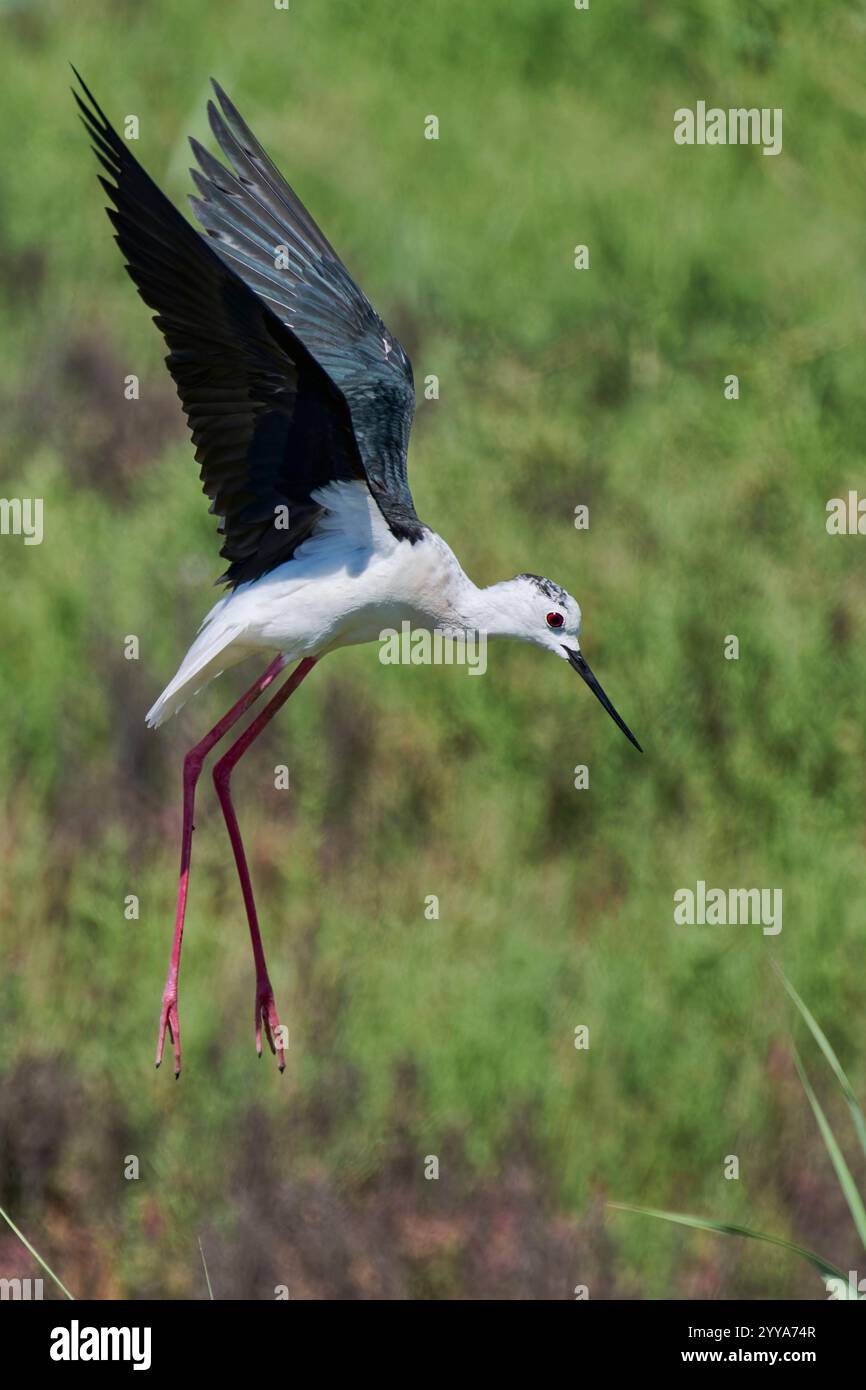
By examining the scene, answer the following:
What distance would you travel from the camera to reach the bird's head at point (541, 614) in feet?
19.2

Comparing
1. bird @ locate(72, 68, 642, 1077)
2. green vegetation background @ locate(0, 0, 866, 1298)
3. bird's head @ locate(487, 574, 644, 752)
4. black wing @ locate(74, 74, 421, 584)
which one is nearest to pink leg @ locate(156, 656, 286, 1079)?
bird @ locate(72, 68, 642, 1077)

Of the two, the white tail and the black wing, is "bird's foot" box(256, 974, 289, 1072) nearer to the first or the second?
the white tail

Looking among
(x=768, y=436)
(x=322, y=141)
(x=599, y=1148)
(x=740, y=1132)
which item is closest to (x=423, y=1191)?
(x=599, y=1148)

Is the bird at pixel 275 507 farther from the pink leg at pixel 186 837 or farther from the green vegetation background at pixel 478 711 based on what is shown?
the green vegetation background at pixel 478 711

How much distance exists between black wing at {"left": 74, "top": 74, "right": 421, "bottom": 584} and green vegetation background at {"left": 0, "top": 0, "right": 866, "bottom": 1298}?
2.58 meters

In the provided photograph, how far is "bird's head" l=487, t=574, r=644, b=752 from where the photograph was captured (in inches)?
230

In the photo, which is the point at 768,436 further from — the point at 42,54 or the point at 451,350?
the point at 42,54

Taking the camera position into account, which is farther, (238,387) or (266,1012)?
(266,1012)

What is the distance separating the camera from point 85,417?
1141 cm

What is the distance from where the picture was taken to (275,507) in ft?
18.7

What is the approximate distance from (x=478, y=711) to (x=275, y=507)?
12.9 feet

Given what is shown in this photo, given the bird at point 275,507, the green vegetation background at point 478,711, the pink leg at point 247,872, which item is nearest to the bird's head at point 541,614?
the bird at point 275,507

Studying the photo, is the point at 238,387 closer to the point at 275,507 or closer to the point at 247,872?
the point at 275,507

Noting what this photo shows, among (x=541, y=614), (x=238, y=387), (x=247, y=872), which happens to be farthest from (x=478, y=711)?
(x=238, y=387)
